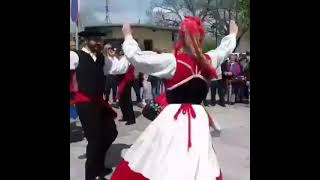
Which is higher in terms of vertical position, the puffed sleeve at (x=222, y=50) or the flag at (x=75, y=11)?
the flag at (x=75, y=11)

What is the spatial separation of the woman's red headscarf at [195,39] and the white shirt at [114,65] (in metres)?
1.06

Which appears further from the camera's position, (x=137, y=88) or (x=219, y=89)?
(x=219, y=89)

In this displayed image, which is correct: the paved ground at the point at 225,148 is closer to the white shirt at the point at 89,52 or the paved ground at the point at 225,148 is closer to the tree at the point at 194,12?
the white shirt at the point at 89,52

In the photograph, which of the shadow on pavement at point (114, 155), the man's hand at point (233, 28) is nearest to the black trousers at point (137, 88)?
the shadow on pavement at point (114, 155)

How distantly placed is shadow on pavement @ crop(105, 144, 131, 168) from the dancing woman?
4.24 feet

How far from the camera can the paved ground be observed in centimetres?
428

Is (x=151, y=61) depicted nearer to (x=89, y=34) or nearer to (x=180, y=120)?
(x=180, y=120)

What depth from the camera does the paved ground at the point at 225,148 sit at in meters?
4.28

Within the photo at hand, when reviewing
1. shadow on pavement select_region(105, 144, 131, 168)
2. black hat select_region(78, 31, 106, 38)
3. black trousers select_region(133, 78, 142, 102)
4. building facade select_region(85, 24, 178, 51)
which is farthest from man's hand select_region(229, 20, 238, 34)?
black trousers select_region(133, 78, 142, 102)

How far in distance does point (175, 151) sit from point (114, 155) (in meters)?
1.78

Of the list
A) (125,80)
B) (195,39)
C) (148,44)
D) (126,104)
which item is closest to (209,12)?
(195,39)

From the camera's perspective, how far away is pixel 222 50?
3482 millimetres

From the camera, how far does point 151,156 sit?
10.5ft
